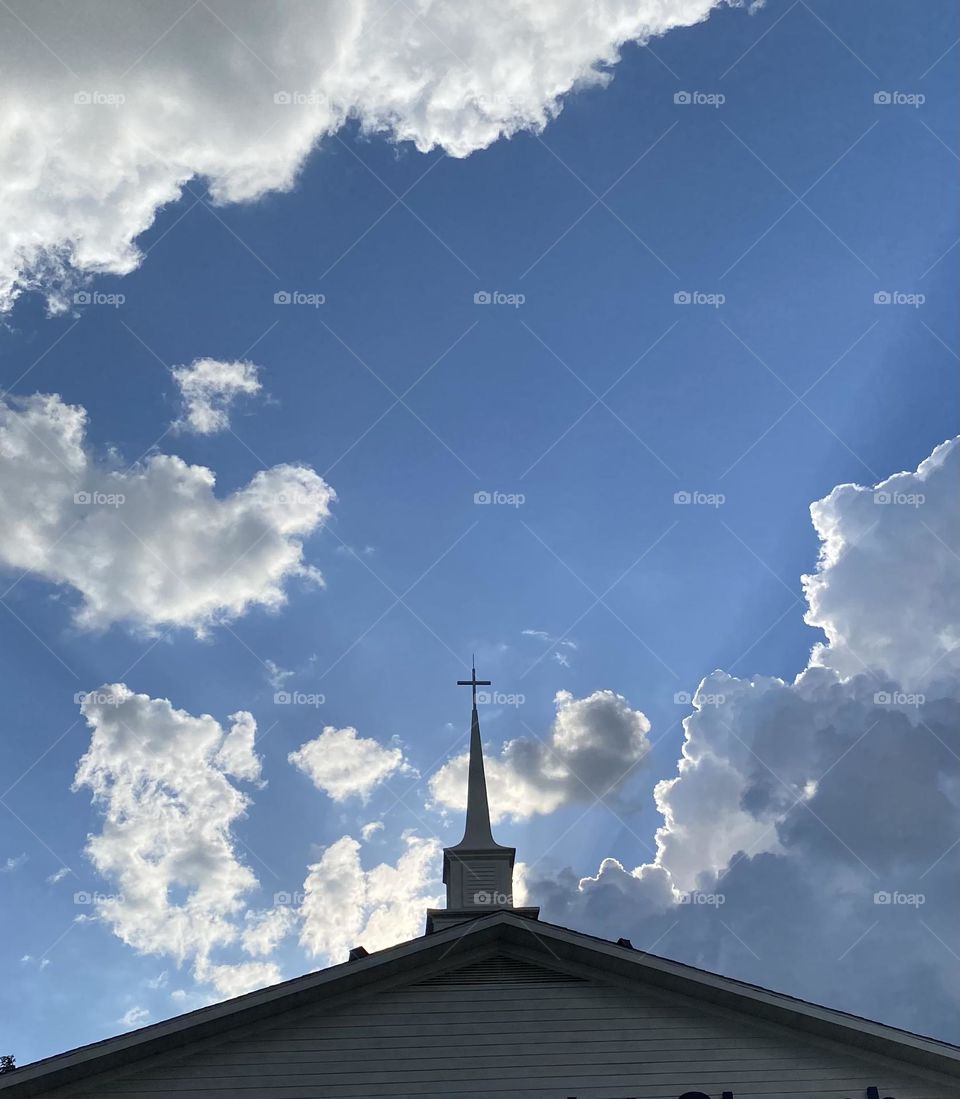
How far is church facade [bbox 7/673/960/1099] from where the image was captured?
15805 mm

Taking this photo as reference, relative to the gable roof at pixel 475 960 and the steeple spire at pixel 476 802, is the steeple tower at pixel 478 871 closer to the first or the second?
the steeple spire at pixel 476 802

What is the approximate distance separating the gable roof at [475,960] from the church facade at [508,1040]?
24 mm

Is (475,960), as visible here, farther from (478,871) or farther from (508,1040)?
(478,871)

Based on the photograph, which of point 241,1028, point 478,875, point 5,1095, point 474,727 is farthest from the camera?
point 474,727

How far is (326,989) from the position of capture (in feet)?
55.0

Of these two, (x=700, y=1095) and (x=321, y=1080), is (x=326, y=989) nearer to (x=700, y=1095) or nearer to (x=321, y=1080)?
(x=321, y=1080)

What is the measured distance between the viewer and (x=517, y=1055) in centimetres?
1625

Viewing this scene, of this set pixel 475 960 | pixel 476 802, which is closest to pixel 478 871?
pixel 476 802

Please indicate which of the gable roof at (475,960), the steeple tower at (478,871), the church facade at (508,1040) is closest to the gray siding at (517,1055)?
the church facade at (508,1040)

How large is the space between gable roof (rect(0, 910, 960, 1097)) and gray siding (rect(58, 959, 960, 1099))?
0.72 ft

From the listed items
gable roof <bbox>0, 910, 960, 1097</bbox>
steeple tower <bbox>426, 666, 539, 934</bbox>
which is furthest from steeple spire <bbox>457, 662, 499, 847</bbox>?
gable roof <bbox>0, 910, 960, 1097</bbox>

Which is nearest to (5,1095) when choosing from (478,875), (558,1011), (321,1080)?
(321,1080)

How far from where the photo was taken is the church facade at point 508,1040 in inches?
622

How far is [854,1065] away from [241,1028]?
10054 mm
